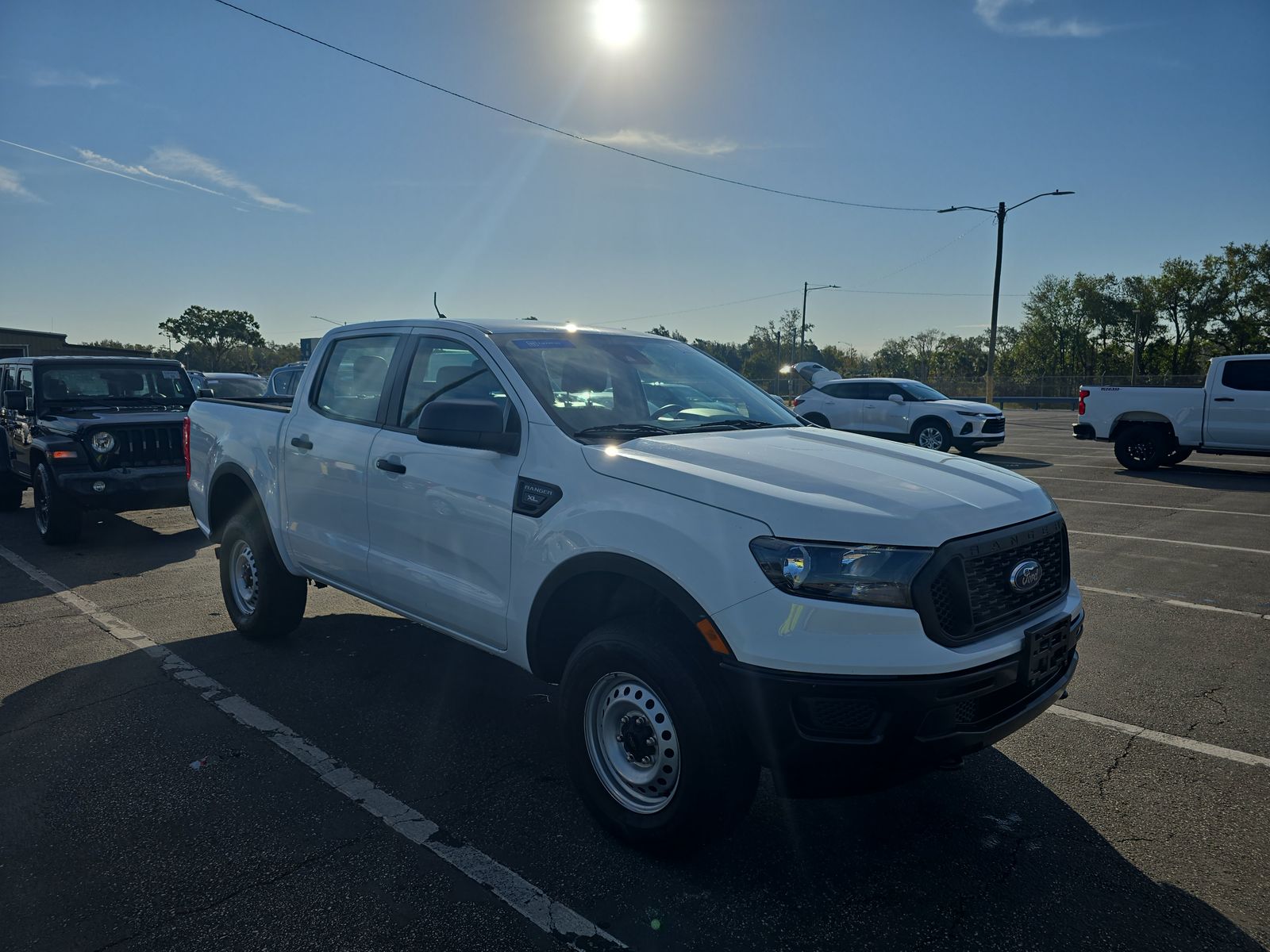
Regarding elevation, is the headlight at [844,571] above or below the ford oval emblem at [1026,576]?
above

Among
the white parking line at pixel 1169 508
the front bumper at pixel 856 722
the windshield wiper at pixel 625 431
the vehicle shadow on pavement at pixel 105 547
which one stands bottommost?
the vehicle shadow on pavement at pixel 105 547

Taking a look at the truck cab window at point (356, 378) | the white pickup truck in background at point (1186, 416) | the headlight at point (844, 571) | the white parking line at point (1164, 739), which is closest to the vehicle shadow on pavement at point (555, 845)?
the white parking line at point (1164, 739)

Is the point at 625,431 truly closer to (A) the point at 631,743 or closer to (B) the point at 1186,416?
(A) the point at 631,743

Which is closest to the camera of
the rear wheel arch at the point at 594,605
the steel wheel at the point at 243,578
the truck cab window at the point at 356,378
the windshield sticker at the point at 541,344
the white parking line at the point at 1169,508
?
the rear wheel arch at the point at 594,605

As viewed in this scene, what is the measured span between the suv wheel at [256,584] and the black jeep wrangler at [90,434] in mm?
Result: 3880


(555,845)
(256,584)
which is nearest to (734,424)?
(555,845)

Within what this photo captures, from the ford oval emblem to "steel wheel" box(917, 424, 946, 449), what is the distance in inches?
608

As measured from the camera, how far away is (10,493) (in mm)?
10633

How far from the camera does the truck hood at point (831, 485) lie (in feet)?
8.59

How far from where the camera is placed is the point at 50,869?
291cm

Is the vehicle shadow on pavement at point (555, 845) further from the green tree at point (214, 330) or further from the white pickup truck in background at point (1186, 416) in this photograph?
the green tree at point (214, 330)

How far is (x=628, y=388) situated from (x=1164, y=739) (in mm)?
3009

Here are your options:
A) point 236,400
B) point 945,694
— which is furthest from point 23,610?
point 945,694

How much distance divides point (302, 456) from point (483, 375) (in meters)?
1.53
